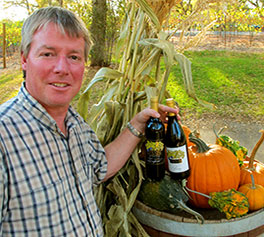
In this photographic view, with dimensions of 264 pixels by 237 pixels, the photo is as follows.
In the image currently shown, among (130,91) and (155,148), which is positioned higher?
(130,91)

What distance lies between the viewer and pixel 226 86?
632 cm

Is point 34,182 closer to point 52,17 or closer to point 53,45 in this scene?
point 53,45

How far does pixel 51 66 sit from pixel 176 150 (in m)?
0.71

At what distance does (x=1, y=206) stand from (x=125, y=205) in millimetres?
675

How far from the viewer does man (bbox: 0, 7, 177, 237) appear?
1068 millimetres

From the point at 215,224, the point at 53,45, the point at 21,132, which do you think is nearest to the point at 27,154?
the point at 21,132

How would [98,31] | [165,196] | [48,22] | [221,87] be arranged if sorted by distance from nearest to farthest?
[48,22] < [165,196] < [221,87] < [98,31]

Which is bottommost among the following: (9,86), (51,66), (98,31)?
(9,86)

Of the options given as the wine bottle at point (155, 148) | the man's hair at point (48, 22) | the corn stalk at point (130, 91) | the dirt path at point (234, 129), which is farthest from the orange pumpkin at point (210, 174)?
the dirt path at point (234, 129)

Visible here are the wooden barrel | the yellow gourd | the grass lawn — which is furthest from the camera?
the grass lawn

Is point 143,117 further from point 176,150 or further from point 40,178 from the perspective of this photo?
point 40,178

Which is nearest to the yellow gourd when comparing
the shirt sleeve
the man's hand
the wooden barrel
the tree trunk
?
the wooden barrel

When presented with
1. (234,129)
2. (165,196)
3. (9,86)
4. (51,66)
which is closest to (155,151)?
(165,196)

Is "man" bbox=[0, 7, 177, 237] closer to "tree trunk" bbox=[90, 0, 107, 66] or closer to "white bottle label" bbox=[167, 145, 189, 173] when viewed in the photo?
"white bottle label" bbox=[167, 145, 189, 173]
